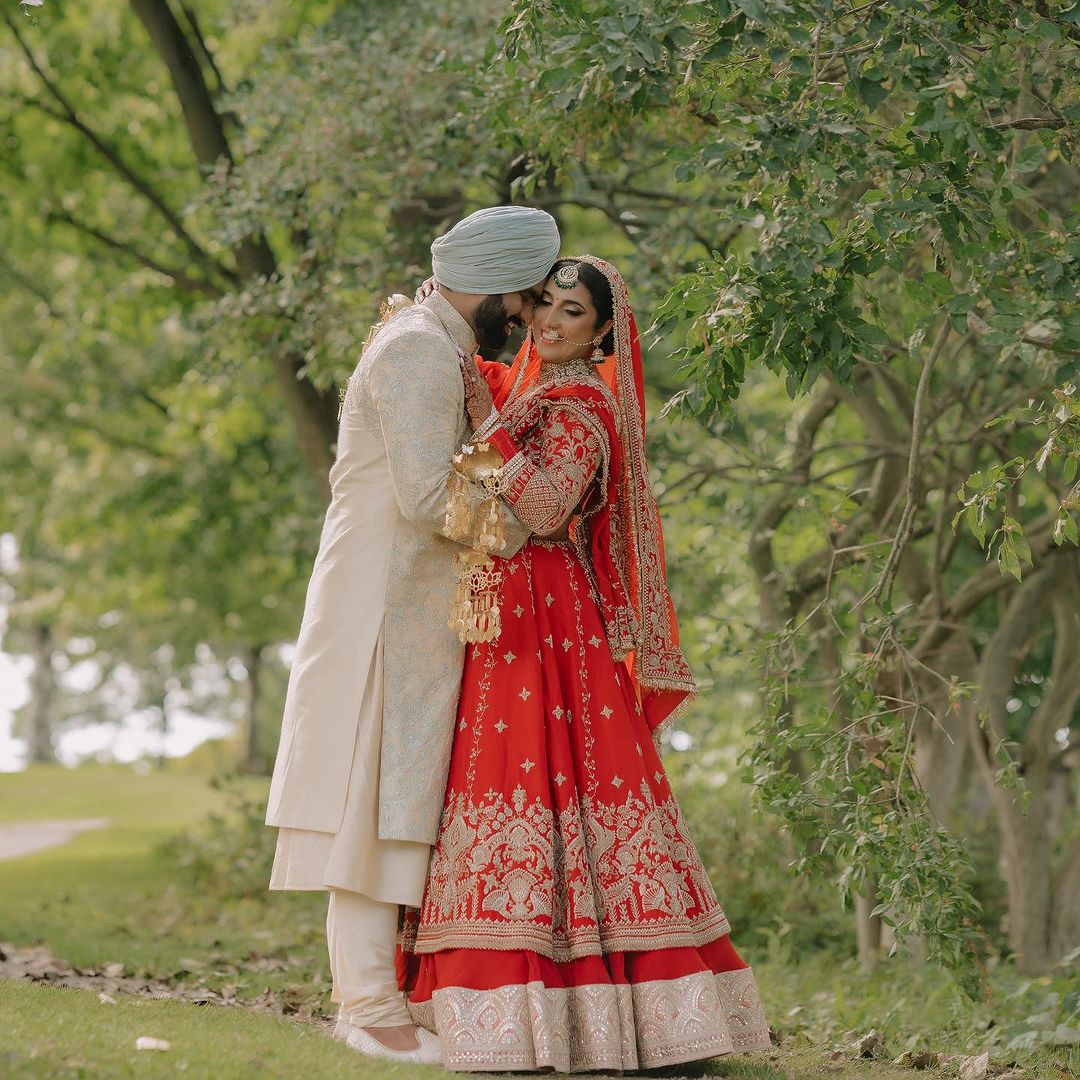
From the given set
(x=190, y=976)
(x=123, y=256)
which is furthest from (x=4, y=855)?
(x=190, y=976)

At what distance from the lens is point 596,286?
425 cm

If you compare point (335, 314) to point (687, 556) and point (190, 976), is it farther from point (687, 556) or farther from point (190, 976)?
point (190, 976)

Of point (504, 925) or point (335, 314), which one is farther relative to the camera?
point (335, 314)

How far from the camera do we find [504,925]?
3.86m

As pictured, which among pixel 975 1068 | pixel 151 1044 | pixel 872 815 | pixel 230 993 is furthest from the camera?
pixel 230 993

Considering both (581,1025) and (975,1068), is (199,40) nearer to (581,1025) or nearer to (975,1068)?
(581,1025)

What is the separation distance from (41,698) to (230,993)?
25909mm

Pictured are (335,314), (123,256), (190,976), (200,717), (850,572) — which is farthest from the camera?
(200,717)

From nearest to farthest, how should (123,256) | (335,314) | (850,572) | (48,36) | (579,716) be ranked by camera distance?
1. (579,716)
2. (850,572)
3. (335,314)
4. (48,36)
5. (123,256)

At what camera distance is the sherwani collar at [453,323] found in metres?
→ 4.25

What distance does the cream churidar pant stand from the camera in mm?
3998

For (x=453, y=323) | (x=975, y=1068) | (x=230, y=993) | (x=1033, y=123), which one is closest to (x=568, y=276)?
(x=453, y=323)

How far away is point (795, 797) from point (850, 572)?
1.22 metres

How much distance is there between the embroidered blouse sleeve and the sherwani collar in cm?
32
